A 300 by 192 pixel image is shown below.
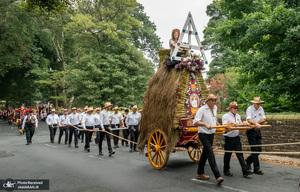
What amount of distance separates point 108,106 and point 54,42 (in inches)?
1038

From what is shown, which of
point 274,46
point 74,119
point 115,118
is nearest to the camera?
point 274,46

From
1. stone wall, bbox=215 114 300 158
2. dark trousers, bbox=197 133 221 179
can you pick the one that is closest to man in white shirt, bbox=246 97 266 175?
dark trousers, bbox=197 133 221 179

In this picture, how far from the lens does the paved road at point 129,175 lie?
5.91 m

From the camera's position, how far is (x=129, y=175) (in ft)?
23.5

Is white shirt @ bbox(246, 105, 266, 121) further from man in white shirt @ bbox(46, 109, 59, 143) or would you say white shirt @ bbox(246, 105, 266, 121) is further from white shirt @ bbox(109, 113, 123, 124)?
man in white shirt @ bbox(46, 109, 59, 143)

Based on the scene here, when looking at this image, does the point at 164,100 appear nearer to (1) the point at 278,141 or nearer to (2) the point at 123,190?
(2) the point at 123,190

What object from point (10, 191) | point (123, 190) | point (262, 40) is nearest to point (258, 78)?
point (262, 40)

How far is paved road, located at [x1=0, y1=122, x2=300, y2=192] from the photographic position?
5910 millimetres

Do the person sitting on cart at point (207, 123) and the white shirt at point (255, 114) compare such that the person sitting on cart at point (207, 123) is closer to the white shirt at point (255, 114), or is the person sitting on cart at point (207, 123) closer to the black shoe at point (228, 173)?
the black shoe at point (228, 173)

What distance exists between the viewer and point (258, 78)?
11102mm

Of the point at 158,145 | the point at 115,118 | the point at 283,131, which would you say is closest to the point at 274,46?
the point at 283,131

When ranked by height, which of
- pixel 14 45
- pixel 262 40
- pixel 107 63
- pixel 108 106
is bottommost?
pixel 108 106

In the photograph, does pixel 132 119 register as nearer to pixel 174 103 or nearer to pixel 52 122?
pixel 174 103

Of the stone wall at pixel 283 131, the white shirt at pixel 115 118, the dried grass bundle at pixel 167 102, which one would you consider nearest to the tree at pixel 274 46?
the stone wall at pixel 283 131
